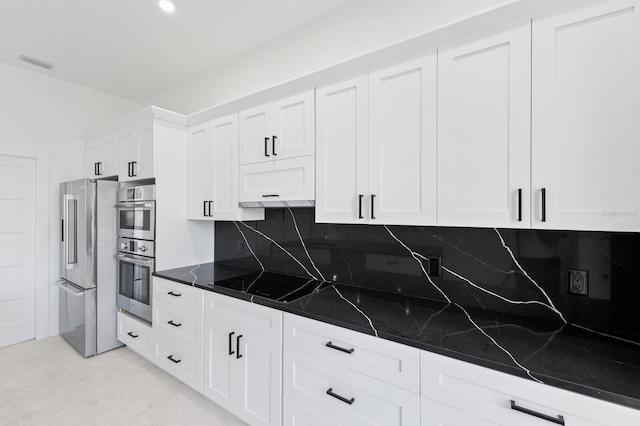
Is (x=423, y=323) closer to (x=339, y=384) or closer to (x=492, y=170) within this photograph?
(x=339, y=384)

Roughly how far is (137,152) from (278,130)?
1.61 metres

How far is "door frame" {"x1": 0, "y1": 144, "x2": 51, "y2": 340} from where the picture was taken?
11.0 ft

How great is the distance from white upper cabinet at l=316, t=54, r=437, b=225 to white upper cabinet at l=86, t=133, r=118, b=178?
2518 mm

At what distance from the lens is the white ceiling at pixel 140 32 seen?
218cm

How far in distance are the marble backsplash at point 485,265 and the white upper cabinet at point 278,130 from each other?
54cm

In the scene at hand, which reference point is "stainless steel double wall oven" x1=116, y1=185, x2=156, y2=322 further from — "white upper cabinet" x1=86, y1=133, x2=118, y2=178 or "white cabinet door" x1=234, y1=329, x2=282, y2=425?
"white cabinet door" x1=234, y1=329, x2=282, y2=425

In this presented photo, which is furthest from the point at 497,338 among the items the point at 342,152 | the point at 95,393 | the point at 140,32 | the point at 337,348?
the point at 140,32

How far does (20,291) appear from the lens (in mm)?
3270

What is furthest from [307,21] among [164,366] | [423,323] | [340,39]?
[164,366]

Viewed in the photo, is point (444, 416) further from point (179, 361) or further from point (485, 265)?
point (179, 361)

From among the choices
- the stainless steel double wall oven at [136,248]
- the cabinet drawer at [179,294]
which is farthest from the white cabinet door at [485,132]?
the stainless steel double wall oven at [136,248]

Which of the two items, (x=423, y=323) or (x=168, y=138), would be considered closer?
(x=423, y=323)

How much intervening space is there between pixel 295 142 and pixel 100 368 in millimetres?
2755

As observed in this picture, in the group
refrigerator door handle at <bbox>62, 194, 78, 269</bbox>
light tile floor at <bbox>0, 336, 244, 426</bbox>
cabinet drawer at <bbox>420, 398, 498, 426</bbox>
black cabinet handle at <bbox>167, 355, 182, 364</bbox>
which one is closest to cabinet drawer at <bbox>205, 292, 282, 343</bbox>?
black cabinet handle at <bbox>167, 355, 182, 364</bbox>
